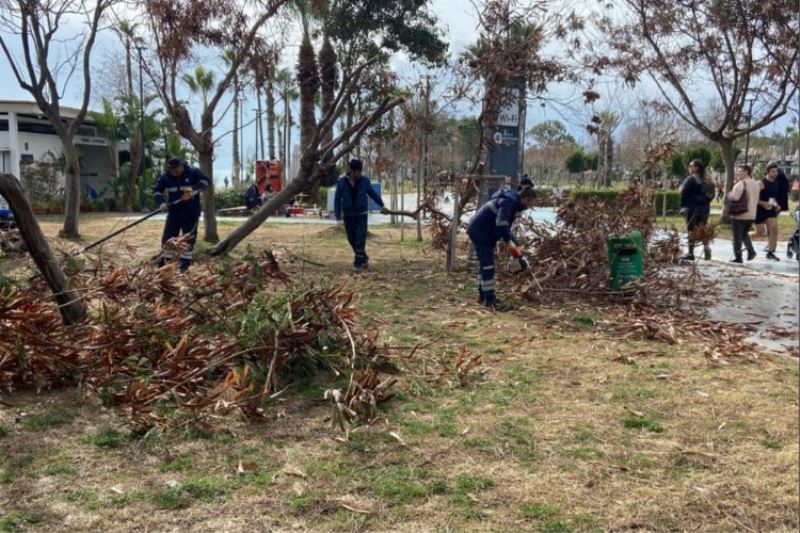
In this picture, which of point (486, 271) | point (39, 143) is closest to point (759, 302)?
point (486, 271)

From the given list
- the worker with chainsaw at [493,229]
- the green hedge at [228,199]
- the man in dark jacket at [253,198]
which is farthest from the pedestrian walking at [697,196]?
the green hedge at [228,199]

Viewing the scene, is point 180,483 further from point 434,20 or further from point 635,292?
point 434,20

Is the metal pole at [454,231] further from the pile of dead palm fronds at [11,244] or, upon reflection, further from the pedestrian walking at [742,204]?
the pile of dead palm fronds at [11,244]

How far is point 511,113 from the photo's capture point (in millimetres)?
10617

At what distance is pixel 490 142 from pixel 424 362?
5.78m

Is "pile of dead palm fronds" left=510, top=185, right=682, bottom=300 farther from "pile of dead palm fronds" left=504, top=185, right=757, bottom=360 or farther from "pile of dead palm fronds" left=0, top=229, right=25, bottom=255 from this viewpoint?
"pile of dead palm fronds" left=0, top=229, right=25, bottom=255

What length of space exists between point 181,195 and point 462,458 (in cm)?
693

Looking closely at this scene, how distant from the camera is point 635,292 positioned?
8008mm

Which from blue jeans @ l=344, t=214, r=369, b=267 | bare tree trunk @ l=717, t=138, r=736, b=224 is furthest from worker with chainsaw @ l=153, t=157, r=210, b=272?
bare tree trunk @ l=717, t=138, r=736, b=224

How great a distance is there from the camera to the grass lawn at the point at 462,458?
10.0 ft

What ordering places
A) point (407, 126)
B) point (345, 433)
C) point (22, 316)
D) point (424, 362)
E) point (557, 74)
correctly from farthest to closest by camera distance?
point (407, 126) < point (557, 74) < point (424, 362) < point (22, 316) < point (345, 433)

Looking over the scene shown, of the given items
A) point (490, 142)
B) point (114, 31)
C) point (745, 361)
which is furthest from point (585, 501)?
point (114, 31)

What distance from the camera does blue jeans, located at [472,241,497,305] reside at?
786cm

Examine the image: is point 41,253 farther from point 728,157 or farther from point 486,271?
point 728,157
